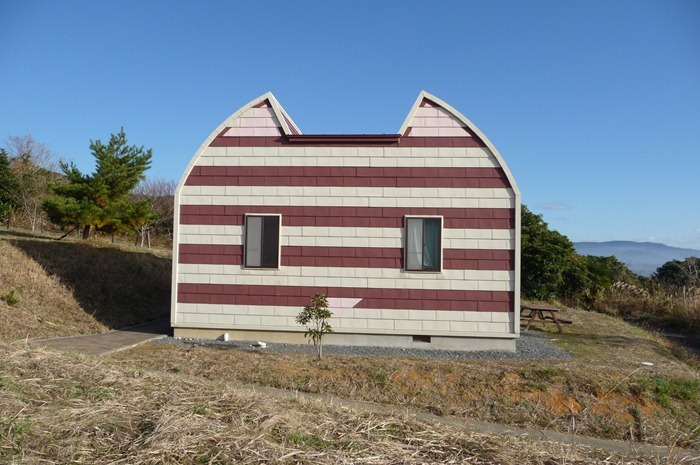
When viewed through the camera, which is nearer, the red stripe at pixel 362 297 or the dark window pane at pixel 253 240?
the red stripe at pixel 362 297

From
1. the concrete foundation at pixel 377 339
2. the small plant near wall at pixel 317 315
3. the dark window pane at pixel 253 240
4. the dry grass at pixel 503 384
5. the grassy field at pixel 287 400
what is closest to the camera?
the grassy field at pixel 287 400

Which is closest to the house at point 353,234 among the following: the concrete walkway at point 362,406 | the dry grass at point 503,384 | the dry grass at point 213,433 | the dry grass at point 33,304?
the concrete walkway at point 362,406

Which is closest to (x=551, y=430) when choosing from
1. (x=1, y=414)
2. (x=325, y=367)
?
(x=325, y=367)

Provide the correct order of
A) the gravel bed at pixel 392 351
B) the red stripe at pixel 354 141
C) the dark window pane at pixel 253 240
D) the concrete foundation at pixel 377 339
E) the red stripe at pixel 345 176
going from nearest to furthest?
the gravel bed at pixel 392 351 → the concrete foundation at pixel 377 339 → the red stripe at pixel 345 176 → the red stripe at pixel 354 141 → the dark window pane at pixel 253 240

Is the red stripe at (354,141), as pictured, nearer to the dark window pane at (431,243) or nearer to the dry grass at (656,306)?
the dark window pane at (431,243)

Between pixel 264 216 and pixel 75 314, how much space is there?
203 inches

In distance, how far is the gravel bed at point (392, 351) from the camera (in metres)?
10.6

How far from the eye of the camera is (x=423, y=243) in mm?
11516

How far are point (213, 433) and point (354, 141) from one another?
8228 mm

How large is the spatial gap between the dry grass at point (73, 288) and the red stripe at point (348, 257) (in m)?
3.09

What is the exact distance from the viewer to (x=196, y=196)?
12.0m

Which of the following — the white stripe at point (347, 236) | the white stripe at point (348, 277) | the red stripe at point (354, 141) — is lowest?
the white stripe at point (348, 277)

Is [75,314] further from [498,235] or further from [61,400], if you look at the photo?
[498,235]

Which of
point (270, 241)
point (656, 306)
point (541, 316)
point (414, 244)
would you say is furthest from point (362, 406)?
point (656, 306)
